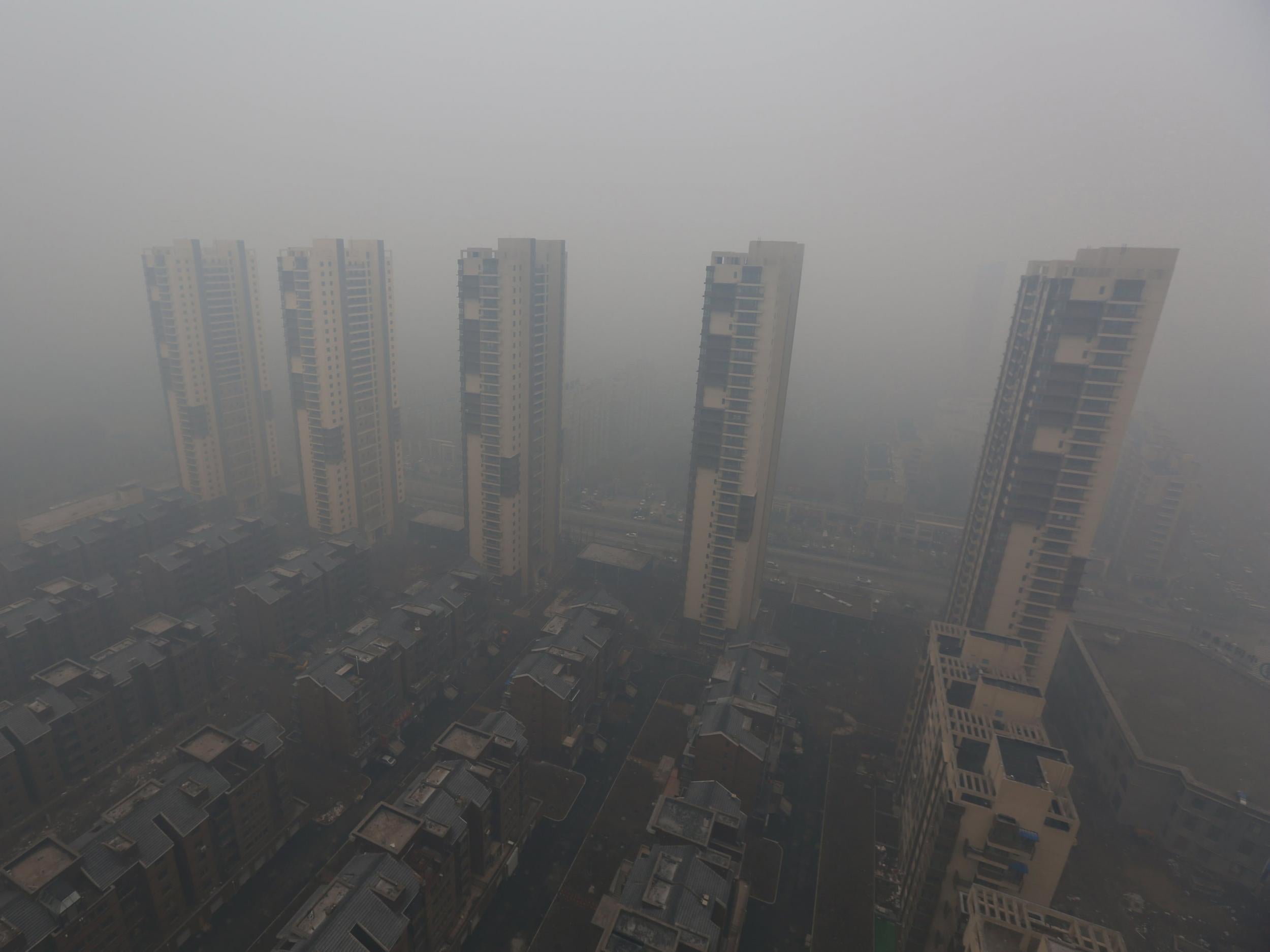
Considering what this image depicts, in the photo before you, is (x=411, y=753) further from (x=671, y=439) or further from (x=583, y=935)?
(x=671, y=439)

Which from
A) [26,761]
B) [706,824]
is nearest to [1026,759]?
[706,824]

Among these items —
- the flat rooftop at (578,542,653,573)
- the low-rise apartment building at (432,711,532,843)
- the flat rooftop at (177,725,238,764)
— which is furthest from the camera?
the flat rooftop at (578,542,653,573)

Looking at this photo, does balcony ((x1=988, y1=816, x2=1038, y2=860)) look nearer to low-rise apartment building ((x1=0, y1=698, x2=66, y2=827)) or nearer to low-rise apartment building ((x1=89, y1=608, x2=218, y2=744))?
low-rise apartment building ((x1=89, y1=608, x2=218, y2=744))

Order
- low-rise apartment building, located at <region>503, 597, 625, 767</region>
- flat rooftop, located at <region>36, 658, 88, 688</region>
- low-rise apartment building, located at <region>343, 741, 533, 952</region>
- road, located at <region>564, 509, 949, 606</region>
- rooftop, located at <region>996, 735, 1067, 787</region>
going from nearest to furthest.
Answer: rooftop, located at <region>996, 735, 1067, 787</region>
low-rise apartment building, located at <region>343, 741, 533, 952</region>
flat rooftop, located at <region>36, 658, 88, 688</region>
low-rise apartment building, located at <region>503, 597, 625, 767</region>
road, located at <region>564, 509, 949, 606</region>

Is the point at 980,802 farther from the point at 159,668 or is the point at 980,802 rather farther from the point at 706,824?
the point at 159,668

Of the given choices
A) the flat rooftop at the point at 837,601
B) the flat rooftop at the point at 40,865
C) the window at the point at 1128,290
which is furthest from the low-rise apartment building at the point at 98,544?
the window at the point at 1128,290

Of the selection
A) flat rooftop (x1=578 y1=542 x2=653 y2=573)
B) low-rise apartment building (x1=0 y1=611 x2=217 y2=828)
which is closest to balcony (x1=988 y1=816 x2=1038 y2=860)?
flat rooftop (x1=578 y1=542 x2=653 y2=573)
